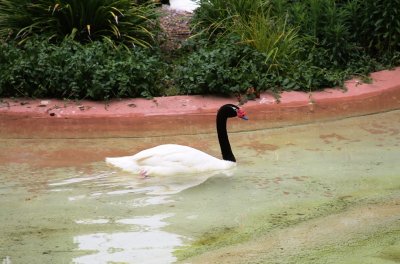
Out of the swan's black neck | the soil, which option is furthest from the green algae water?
the soil

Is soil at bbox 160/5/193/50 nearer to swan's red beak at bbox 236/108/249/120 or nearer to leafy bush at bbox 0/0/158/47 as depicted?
leafy bush at bbox 0/0/158/47

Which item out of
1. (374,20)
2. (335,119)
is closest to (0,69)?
(335,119)

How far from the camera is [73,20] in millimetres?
9883

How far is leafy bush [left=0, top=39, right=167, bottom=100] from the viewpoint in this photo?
878cm

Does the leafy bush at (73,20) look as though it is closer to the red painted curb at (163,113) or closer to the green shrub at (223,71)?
the green shrub at (223,71)

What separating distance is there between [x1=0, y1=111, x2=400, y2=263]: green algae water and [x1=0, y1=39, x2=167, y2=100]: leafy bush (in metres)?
0.87

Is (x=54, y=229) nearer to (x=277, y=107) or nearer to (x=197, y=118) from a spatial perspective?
(x=197, y=118)

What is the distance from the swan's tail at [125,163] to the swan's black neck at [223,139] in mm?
827

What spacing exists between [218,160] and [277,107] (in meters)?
1.93

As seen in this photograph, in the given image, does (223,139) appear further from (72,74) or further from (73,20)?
(73,20)

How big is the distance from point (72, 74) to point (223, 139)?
235cm

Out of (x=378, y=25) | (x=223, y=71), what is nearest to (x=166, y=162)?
(x=223, y=71)

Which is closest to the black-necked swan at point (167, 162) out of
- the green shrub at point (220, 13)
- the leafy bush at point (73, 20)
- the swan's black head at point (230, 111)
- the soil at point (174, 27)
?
the swan's black head at point (230, 111)

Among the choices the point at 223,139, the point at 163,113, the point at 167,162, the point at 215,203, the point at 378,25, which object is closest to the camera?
the point at 215,203
